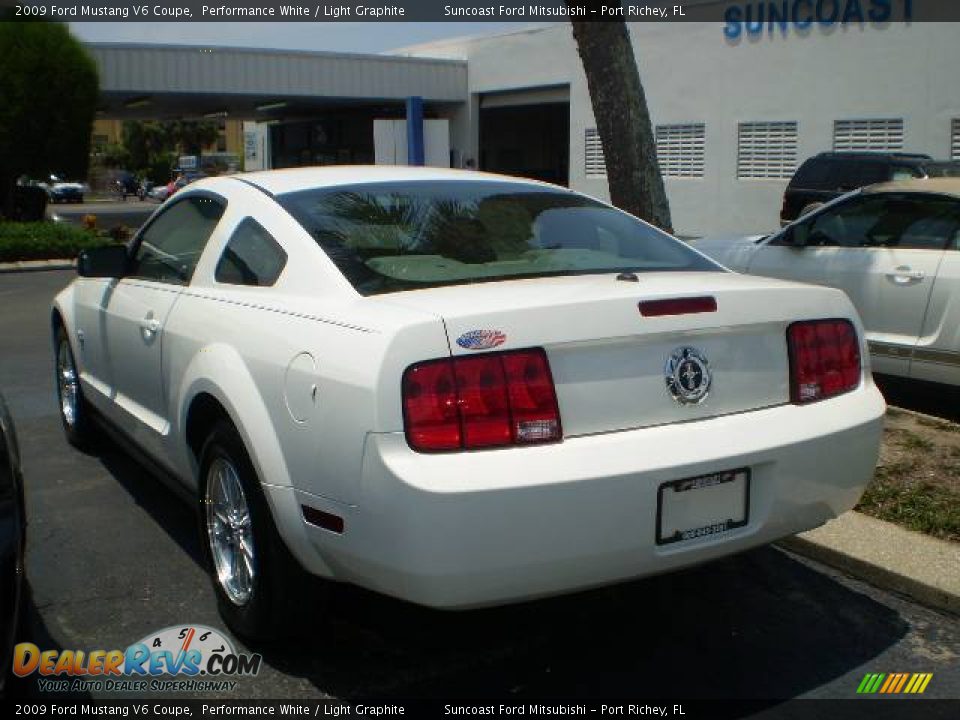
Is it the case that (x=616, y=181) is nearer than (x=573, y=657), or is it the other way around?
(x=573, y=657)

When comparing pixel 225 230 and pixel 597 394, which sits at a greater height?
pixel 225 230

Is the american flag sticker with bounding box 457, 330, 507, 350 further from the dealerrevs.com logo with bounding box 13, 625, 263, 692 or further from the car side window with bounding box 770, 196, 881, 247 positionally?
the car side window with bounding box 770, 196, 881, 247

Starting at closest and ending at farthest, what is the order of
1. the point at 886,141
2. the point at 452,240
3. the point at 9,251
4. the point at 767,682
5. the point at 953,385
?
the point at 767,682 < the point at 452,240 < the point at 953,385 < the point at 9,251 < the point at 886,141

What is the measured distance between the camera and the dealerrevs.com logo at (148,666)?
11.2 feet

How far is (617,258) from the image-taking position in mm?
4000

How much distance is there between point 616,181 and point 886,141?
1539cm

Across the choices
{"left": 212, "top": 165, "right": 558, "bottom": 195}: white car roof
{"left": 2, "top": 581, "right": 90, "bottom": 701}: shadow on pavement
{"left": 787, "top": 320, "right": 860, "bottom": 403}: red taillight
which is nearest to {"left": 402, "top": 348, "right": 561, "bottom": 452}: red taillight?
{"left": 787, "top": 320, "right": 860, "bottom": 403}: red taillight

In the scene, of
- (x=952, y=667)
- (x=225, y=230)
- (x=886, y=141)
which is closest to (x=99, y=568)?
(x=225, y=230)

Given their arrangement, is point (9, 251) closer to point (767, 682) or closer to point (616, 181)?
point (616, 181)

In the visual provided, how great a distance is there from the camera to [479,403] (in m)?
2.98

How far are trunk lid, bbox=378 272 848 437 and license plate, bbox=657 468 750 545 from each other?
0.20 m

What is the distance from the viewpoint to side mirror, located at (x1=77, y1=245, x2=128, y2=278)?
16.4 ft

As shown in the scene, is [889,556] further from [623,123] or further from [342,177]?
[623,123]

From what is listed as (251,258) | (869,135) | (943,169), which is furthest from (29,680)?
(869,135)
